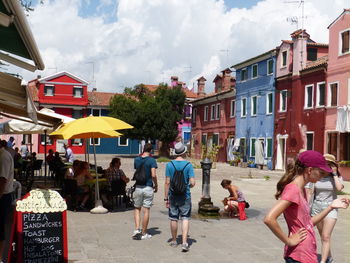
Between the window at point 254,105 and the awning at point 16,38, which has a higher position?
the window at point 254,105

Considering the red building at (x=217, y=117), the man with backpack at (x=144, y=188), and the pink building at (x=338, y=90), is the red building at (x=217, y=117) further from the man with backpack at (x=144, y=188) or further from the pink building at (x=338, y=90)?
the man with backpack at (x=144, y=188)

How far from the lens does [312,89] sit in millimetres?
29312

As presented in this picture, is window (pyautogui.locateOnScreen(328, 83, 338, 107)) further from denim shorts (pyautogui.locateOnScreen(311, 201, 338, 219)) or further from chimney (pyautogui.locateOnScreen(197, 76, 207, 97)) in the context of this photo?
chimney (pyautogui.locateOnScreen(197, 76, 207, 97))

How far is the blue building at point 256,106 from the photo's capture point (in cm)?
3444

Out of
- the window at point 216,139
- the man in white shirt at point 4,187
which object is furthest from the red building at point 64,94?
the man in white shirt at point 4,187

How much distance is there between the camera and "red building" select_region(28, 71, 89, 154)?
52.3 metres

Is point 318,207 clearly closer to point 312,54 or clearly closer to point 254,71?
point 312,54

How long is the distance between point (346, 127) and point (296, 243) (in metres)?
23.0

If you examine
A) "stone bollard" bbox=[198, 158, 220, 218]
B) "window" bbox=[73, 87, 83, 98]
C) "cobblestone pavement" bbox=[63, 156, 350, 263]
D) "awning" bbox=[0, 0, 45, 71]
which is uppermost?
"window" bbox=[73, 87, 83, 98]

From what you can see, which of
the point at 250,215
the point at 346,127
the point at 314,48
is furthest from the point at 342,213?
the point at 314,48

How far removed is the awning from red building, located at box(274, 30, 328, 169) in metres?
25.4

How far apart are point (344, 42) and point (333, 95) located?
294cm

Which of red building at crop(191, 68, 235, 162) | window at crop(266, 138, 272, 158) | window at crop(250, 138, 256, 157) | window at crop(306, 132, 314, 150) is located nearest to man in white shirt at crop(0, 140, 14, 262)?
window at crop(306, 132, 314, 150)

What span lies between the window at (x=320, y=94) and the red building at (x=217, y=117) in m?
12.7
